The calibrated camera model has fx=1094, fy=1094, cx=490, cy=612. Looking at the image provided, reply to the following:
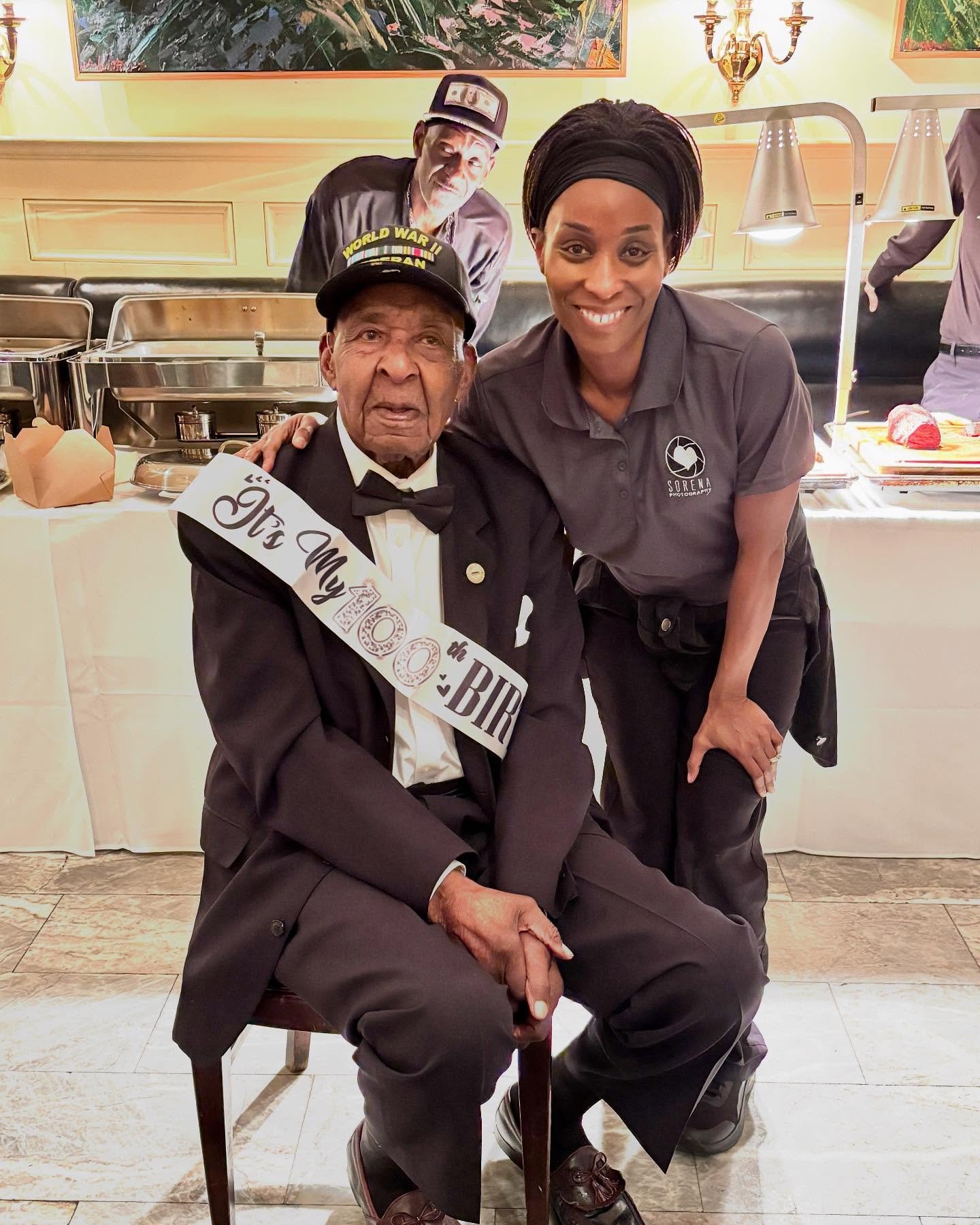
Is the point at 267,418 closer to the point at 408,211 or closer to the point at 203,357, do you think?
the point at 203,357

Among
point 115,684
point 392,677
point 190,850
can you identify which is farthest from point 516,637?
point 190,850

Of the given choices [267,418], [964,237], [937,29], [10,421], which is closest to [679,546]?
[267,418]

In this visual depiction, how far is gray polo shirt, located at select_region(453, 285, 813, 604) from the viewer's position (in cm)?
134

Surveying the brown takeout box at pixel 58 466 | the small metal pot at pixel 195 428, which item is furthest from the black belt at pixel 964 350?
the brown takeout box at pixel 58 466

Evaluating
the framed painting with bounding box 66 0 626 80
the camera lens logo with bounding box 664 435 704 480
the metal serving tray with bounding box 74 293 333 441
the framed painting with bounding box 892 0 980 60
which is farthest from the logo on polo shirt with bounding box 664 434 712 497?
the framed painting with bounding box 892 0 980 60

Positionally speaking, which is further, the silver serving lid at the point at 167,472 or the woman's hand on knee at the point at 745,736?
the silver serving lid at the point at 167,472

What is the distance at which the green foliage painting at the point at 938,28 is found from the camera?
3.59m

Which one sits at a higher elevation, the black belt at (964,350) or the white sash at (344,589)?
Result: the black belt at (964,350)

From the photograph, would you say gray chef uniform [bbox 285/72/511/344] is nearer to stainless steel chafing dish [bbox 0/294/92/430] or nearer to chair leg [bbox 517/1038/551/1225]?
stainless steel chafing dish [bbox 0/294/92/430]

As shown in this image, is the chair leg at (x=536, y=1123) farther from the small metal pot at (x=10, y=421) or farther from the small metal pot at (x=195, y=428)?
the small metal pot at (x=10, y=421)

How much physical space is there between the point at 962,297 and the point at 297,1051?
7.35 feet

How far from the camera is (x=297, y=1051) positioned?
1724 mm

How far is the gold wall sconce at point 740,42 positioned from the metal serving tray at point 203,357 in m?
2.08

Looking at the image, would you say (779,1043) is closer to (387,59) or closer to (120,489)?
(120,489)
